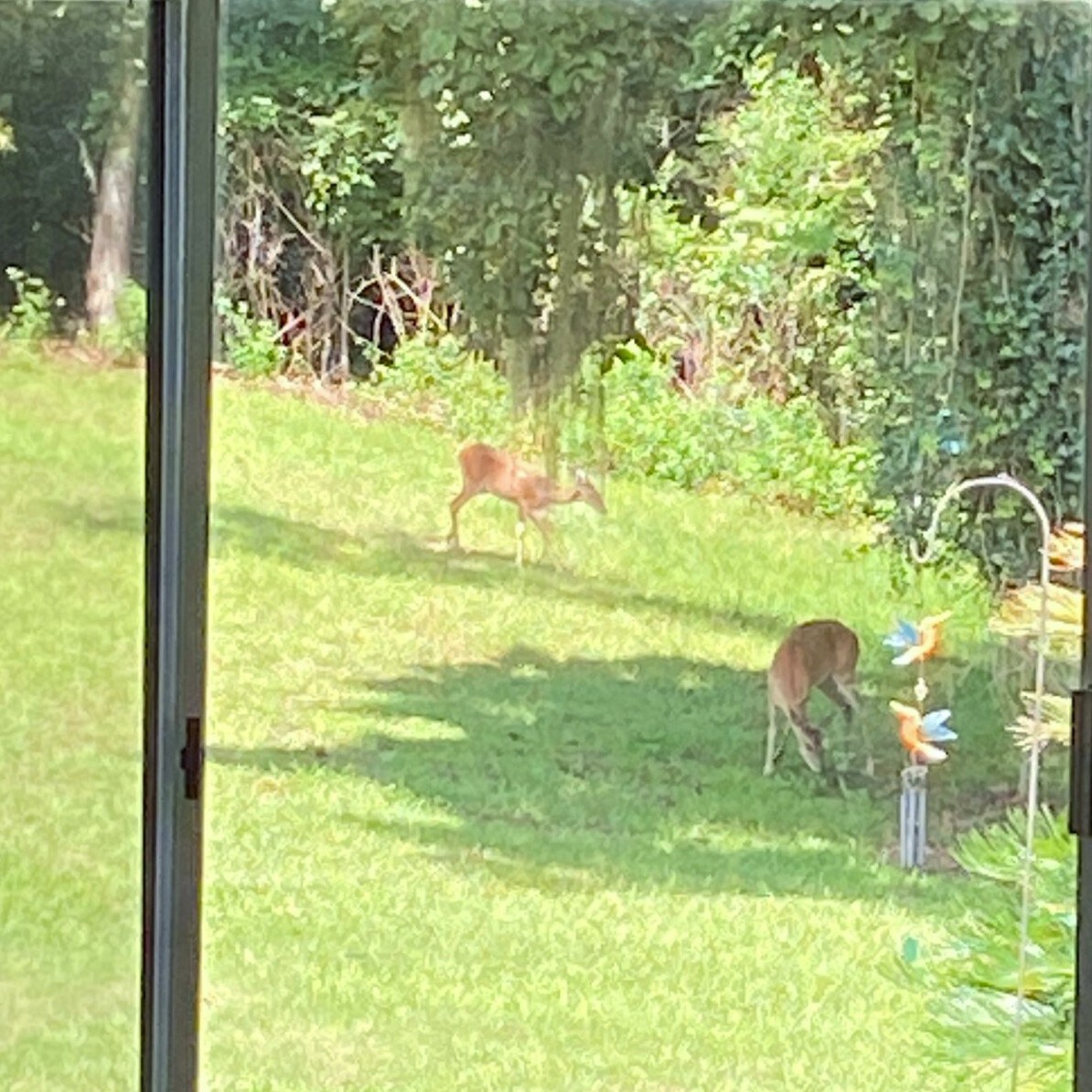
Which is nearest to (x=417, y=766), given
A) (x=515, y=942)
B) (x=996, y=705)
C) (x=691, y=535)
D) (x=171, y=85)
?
(x=515, y=942)

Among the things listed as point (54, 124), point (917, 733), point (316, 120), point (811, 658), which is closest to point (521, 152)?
point (316, 120)

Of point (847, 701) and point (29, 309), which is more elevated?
point (29, 309)

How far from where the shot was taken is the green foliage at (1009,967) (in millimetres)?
2027

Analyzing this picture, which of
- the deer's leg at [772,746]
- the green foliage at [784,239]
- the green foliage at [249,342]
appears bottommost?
the deer's leg at [772,746]

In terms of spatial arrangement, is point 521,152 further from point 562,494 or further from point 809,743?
point 809,743

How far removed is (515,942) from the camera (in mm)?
2086

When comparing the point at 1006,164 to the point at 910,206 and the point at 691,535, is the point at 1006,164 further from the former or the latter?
the point at 691,535

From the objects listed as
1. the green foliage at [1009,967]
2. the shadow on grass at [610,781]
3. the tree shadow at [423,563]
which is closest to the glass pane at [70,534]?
the tree shadow at [423,563]

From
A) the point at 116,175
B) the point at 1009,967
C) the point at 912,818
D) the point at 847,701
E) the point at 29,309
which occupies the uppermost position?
the point at 116,175

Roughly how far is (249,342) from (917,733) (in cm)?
71

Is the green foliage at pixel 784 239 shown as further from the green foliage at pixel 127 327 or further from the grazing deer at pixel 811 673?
the green foliage at pixel 127 327

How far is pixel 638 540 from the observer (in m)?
2.08

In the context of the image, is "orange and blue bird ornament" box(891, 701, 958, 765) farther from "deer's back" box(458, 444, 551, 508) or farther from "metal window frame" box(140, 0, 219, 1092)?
"metal window frame" box(140, 0, 219, 1092)

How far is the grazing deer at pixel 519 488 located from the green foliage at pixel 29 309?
1.28ft
